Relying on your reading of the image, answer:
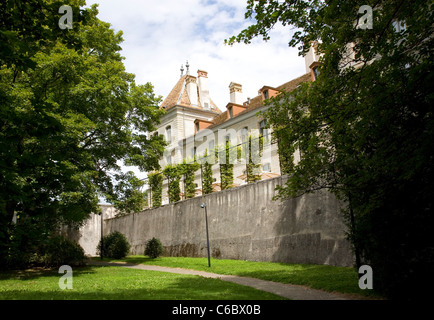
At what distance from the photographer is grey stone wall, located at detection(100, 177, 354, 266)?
14918mm

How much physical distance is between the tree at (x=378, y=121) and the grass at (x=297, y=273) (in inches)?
47.1

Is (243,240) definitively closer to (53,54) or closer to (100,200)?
(100,200)

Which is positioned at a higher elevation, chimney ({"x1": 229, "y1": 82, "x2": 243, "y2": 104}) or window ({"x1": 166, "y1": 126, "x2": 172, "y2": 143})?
chimney ({"x1": 229, "y1": 82, "x2": 243, "y2": 104})

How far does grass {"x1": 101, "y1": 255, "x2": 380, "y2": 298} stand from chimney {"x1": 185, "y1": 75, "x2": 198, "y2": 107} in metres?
28.1

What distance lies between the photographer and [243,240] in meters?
18.9

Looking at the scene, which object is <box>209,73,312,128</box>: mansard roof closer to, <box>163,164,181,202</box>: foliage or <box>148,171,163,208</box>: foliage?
<box>163,164,181,202</box>: foliage

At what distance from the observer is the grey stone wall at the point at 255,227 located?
14.9 m

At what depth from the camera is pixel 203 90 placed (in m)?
45.3

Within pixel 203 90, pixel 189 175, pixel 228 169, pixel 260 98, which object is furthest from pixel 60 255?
pixel 203 90

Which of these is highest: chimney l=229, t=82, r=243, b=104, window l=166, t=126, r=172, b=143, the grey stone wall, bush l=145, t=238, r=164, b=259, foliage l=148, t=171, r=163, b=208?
chimney l=229, t=82, r=243, b=104

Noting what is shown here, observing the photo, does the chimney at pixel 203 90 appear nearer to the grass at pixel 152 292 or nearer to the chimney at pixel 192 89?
the chimney at pixel 192 89

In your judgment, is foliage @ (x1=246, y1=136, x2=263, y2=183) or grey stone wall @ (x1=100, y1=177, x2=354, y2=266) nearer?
grey stone wall @ (x1=100, y1=177, x2=354, y2=266)

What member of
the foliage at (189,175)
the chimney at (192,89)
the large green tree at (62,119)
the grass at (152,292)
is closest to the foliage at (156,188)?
the foliage at (189,175)

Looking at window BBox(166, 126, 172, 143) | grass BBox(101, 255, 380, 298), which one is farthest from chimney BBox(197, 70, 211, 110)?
grass BBox(101, 255, 380, 298)
